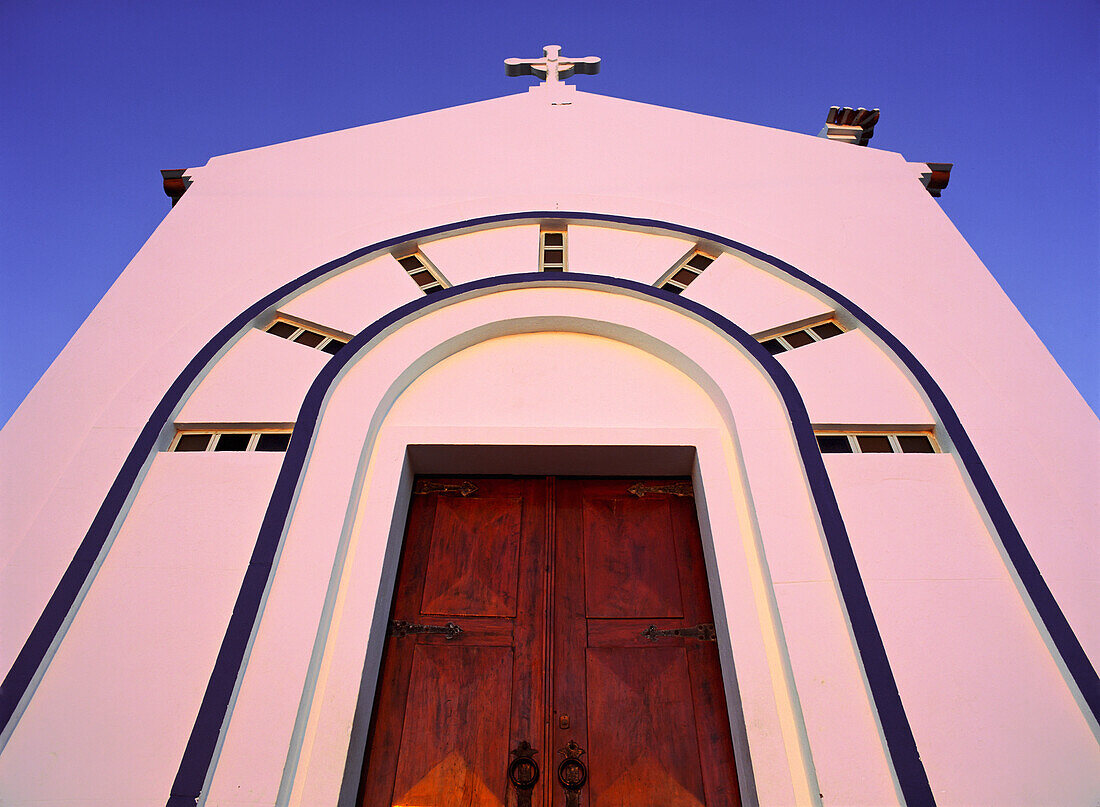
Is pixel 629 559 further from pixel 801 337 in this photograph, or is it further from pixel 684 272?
pixel 684 272

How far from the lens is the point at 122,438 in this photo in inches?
155

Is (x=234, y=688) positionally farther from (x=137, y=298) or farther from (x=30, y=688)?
(x=137, y=298)

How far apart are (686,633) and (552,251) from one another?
3161mm

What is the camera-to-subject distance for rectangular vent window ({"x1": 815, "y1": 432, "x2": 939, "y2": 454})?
3855 mm

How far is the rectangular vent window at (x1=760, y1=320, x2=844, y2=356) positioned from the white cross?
4873mm

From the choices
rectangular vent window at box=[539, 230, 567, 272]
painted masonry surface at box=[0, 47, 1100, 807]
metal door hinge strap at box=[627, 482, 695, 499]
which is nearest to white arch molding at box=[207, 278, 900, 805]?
painted masonry surface at box=[0, 47, 1100, 807]

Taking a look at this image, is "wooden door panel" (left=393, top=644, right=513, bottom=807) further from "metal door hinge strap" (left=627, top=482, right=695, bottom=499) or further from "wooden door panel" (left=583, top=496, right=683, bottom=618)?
"metal door hinge strap" (left=627, top=482, right=695, bottom=499)

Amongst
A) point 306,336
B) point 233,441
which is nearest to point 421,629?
point 233,441

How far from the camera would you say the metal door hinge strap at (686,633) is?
3594 millimetres

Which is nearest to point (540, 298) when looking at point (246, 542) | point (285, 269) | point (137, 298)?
point (285, 269)

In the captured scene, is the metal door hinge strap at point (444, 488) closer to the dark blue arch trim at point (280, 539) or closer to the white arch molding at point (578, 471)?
the white arch molding at point (578, 471)

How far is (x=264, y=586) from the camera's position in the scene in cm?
323

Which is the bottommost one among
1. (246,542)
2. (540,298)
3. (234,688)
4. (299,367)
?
(234,688)

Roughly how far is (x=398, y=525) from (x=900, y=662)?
2.57m
